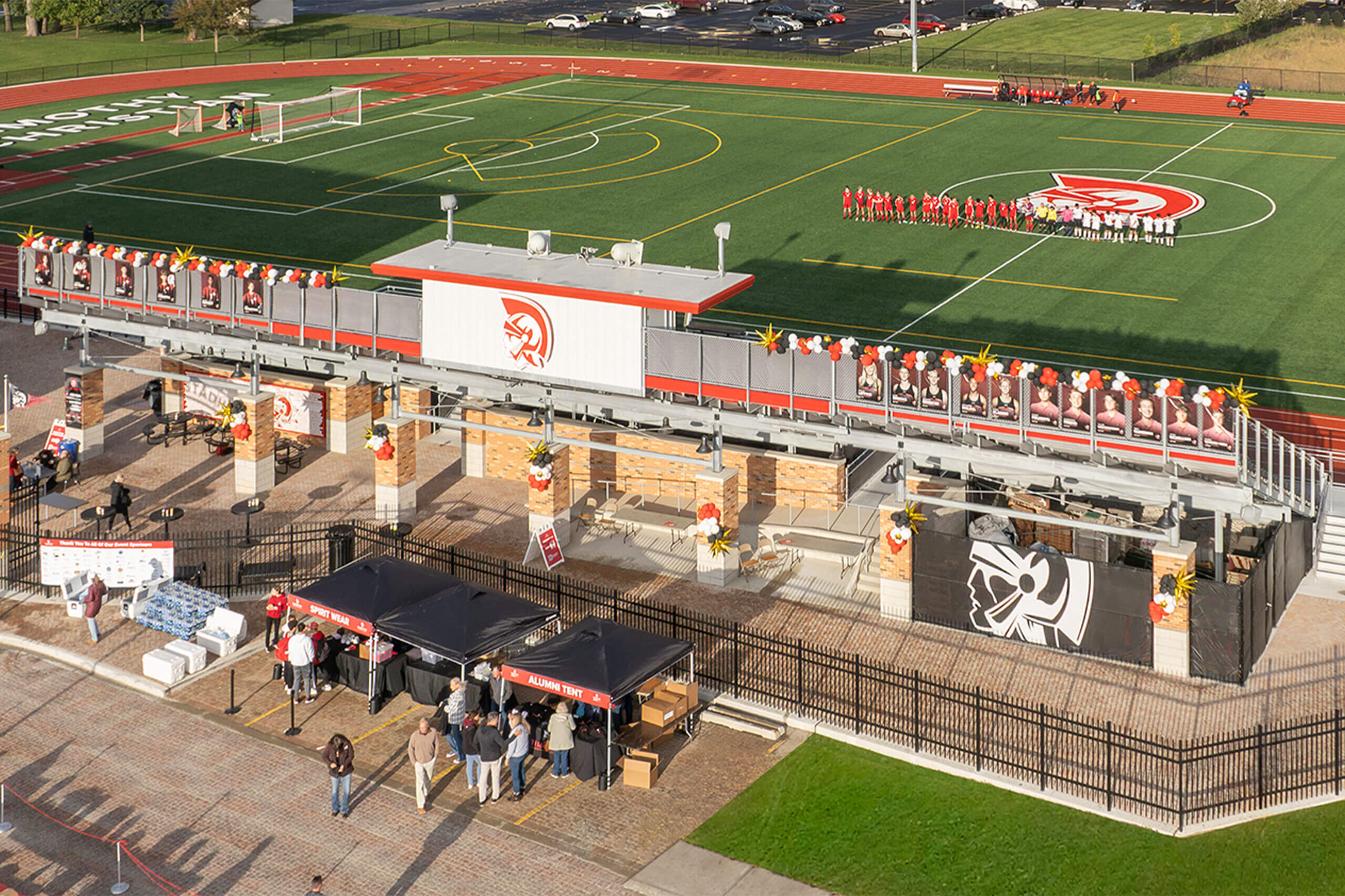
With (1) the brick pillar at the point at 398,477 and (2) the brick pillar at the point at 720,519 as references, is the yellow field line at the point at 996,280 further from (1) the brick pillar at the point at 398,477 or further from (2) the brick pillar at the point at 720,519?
(1) the brick pillar at the point at 398,477

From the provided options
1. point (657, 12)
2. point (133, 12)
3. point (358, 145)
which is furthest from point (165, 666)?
point (657, 12)

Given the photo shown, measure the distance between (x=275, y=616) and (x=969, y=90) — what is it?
7233 centimetres

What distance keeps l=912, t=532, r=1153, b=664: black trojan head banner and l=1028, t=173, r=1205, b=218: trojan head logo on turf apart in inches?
1343

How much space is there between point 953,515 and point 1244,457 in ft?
→ 21.4

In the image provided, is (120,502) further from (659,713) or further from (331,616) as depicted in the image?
(659,713)

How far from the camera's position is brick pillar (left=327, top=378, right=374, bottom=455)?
A: 139ft

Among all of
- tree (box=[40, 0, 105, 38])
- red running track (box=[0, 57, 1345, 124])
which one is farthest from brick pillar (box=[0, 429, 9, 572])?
tree (box=[40, 0, 105, 38])

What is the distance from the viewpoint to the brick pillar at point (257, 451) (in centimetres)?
3950

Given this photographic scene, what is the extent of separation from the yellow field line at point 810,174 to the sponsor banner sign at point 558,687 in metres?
35.6

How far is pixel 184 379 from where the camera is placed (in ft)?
132

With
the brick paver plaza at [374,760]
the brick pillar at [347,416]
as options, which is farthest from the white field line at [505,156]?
the brick paver plaza at [374,760]

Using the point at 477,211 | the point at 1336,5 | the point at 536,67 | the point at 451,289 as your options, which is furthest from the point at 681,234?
the point at 1336,5

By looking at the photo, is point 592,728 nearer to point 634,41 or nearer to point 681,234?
point 681,234

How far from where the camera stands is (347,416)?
42.4m
